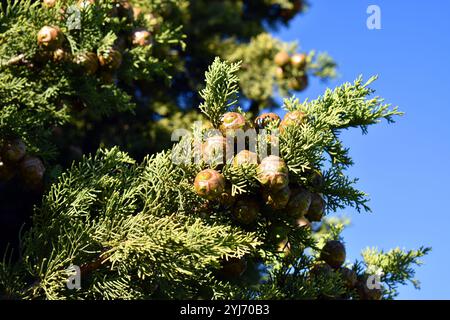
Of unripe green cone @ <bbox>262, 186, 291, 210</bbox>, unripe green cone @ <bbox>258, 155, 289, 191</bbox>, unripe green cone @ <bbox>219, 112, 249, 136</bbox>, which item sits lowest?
unripe green cone @ <bbox>262, 186, 291, 210</bbox>

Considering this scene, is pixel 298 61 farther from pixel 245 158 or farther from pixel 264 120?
pixel 245 158

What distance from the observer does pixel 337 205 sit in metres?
2.35

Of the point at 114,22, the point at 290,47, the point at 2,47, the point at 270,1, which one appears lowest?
the point at 2,47

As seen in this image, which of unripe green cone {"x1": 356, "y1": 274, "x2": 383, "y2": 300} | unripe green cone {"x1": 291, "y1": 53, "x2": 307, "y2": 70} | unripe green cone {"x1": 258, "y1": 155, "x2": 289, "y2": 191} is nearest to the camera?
unripe green cone {"x1": 258, "y1": 155, "x2": 289, "y2": 191}

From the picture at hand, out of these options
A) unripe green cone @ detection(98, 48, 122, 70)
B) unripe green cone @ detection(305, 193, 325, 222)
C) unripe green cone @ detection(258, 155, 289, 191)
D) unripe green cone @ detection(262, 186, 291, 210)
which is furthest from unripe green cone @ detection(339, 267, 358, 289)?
unripe green cone @ detection(98, 48, 122, 70)

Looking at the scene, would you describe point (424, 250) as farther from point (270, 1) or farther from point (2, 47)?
point (270, 1)

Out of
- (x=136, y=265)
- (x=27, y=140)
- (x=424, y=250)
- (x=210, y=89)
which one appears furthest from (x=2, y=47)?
(x=424, y=250)

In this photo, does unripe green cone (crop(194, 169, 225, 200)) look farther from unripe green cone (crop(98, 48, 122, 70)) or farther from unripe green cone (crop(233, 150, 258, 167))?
unripe green cone (crop(98, 48, 122, 70))

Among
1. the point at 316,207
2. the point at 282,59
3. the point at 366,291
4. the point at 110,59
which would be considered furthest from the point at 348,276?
the point at 282,59

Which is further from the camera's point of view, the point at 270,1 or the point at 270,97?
the point at 270,1

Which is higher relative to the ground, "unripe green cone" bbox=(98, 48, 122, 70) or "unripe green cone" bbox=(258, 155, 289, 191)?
"unripe green cone" bbox=(98, 48, 122, 70)

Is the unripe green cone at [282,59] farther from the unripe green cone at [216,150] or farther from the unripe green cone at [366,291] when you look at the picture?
the unripe green cone at [216,150]
